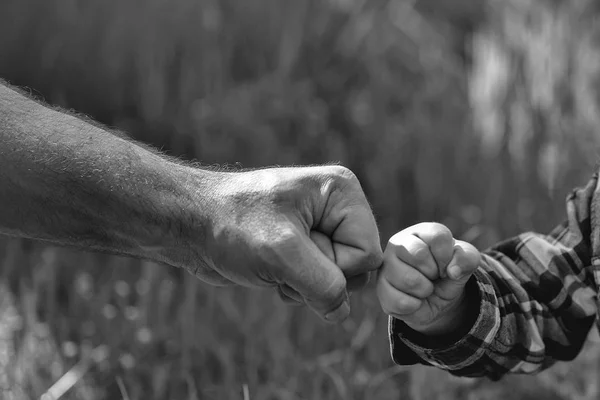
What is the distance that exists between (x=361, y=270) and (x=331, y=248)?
6 centimetres

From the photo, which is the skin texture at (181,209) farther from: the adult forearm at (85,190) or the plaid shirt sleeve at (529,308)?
the plaid shirt sleeve at (529,308)

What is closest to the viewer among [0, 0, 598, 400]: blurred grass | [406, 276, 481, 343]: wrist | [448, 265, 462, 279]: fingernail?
[448, 265, 462, 279]: fingernail

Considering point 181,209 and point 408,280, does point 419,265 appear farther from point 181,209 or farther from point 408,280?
point 181,209

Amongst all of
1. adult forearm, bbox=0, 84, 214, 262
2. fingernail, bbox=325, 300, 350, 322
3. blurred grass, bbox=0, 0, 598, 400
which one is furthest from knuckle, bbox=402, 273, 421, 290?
blurred grass, bbox=0, 0, 598, 400

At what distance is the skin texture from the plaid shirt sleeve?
0.76ft

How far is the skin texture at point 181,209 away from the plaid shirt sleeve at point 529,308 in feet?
0.76

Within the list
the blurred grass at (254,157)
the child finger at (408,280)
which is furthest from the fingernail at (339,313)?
the blurred grass at (254,157)

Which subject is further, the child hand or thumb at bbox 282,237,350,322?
the child hand

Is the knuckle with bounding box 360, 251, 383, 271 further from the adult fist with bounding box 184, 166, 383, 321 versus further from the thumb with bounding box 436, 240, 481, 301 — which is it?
the thumb with bounding box 436, 240, 481, 301

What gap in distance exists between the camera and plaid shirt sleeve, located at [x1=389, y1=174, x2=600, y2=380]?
1669mm

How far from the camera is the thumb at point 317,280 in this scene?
140 cm

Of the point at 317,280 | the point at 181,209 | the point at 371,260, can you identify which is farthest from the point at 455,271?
the point at 181,209

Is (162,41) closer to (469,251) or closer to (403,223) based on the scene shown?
(403,223)

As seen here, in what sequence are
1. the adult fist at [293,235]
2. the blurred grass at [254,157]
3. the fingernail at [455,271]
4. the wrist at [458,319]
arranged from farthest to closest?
1. the blurred grass at [254,157]
2. the wrist at [458,319]
3. the fingernail at [455,271]
4. the adult fist at [293,235]
